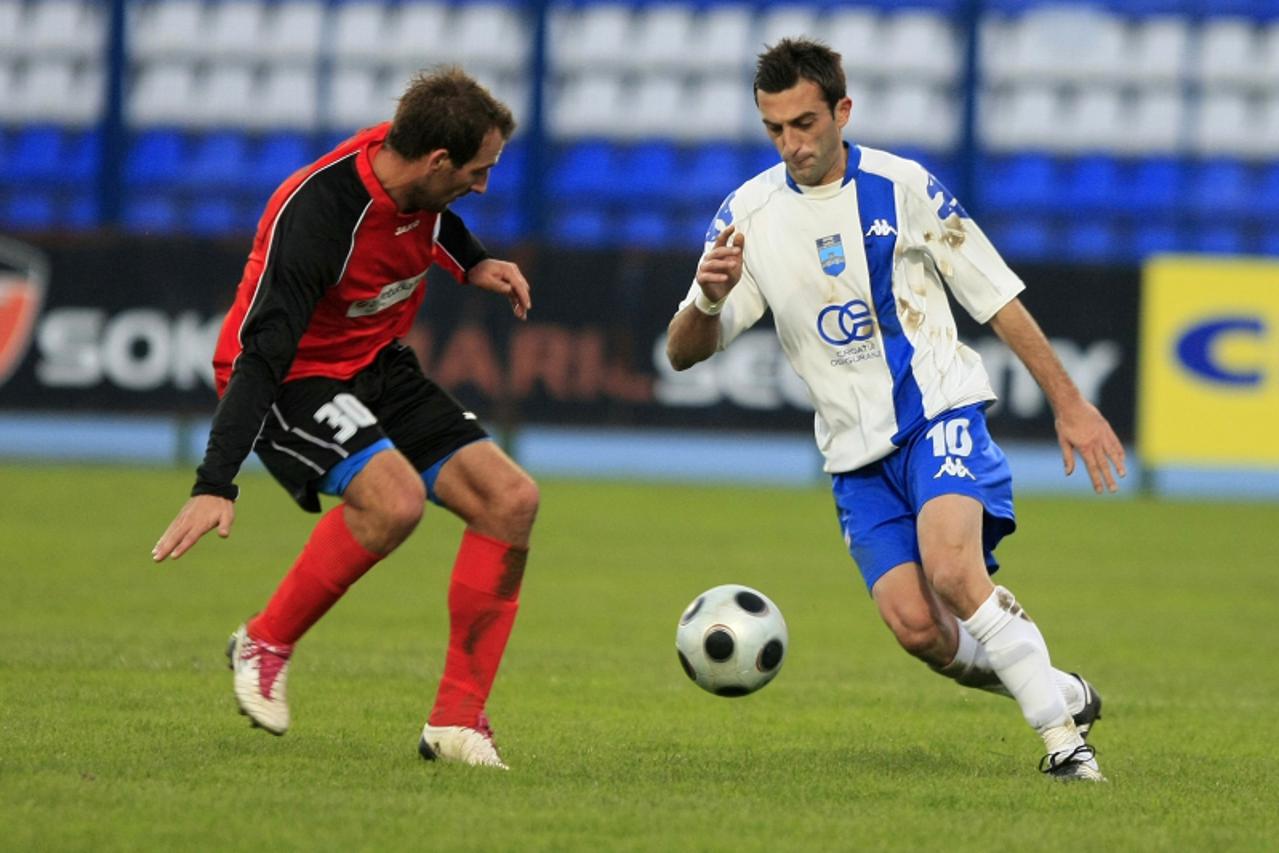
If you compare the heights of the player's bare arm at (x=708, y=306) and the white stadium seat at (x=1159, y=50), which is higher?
the white stadium seat at (x=1159, y=50)

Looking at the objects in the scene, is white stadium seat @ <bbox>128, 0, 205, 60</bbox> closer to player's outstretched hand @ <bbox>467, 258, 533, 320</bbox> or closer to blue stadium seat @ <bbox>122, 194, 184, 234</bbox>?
blue stadium seat @ <bbox>122, 194, 184, 234</bbox>

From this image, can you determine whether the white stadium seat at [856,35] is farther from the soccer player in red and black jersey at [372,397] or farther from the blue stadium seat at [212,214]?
the soccer player in red and black jersey at [372,397]

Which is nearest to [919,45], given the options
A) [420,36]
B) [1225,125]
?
[1225,125]

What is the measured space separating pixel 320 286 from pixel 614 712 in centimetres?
199

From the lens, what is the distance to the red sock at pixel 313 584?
5.39 m

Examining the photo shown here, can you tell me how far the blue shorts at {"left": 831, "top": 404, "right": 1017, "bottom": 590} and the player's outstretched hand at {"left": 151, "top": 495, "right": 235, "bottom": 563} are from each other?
180 centimetres

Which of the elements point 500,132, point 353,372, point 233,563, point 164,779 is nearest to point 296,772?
point 164,779

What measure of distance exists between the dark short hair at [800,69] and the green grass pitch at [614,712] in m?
1.82

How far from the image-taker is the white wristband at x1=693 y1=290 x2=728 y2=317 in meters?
5.35

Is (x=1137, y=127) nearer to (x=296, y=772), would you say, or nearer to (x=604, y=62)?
(x=604, y=62)

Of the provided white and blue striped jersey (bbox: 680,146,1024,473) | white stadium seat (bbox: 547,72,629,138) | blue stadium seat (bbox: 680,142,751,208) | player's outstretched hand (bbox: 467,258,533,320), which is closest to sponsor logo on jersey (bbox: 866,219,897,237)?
white and blue striped jersey (bbox: 680,146,1024,473)

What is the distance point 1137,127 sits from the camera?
19.7 metres

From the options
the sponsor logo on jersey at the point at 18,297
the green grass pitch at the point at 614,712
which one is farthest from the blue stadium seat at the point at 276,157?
the green grass pitch at the point at 614,712

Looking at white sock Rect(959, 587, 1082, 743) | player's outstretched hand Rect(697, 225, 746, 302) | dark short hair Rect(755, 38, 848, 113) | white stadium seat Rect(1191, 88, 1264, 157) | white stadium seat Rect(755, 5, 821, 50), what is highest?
white stadium seat Rect(755, 5, 821, 50)
